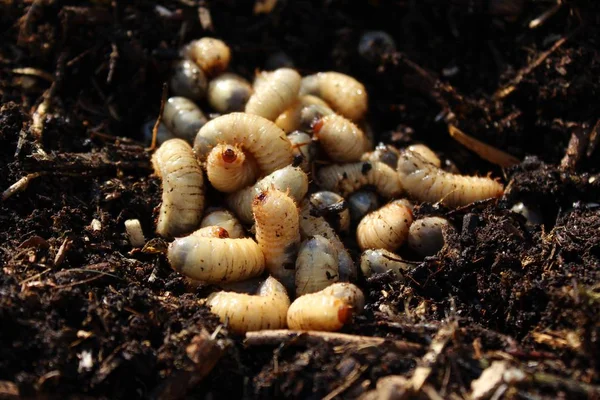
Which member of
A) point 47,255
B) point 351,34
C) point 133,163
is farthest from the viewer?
point 351,34

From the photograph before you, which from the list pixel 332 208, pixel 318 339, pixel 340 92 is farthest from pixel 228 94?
pixel 318 339

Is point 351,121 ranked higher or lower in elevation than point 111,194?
higher

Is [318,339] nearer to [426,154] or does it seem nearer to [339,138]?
[339,138]

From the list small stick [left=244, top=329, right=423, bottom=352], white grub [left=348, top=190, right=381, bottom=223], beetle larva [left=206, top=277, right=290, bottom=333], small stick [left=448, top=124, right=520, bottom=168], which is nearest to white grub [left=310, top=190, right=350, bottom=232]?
white grub [left=348, top=190, right=381, bottom=223]

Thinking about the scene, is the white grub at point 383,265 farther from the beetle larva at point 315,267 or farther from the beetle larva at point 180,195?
the beetle larva at point 180,195

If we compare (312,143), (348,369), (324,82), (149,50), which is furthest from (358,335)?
(149,50)

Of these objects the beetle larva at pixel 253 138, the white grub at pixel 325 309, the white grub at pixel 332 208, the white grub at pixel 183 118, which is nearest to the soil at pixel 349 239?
the white grub at pixel 325 309

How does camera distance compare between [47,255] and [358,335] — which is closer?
[358,335]

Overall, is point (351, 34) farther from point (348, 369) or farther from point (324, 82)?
point (348, 369)
